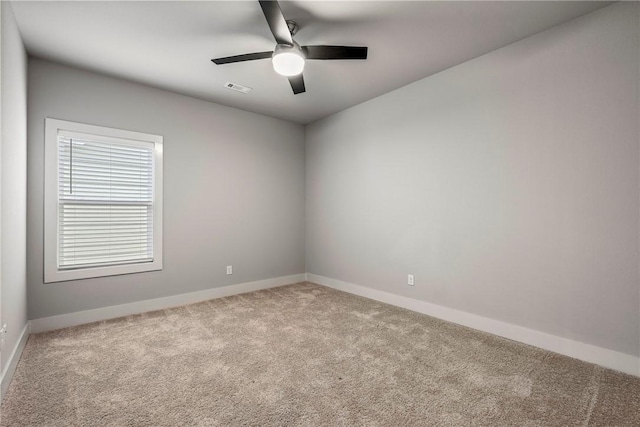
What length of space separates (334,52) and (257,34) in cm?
74

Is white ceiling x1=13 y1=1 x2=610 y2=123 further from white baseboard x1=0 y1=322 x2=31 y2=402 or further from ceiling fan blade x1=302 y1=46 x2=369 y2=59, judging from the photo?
white baseboard x1=0 y1=322 x2=31 y2=402

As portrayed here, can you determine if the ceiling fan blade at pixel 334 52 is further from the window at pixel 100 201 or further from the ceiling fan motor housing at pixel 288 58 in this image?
the window at pixel 100 201

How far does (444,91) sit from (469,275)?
1.98 meters

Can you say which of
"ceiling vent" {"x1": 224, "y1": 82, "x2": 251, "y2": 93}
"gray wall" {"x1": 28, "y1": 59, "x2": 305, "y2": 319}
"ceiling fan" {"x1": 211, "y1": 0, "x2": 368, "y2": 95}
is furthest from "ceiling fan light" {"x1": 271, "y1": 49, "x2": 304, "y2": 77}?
"gray wall" {"x1": 28, "y1": 59, "x2": 305, "y2": 319}

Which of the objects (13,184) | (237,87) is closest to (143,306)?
(13,184)

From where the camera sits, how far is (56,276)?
3041mm

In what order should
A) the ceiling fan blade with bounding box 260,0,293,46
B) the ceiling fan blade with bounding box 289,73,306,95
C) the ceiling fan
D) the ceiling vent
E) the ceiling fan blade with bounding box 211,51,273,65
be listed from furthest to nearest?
the ceiling vent
the ceiling fan blade with bounding box 289,73,306,95
the ceiling fan blade with bounding box 211,51,273,65
the ceiling fan
the ceiling fan blade with bounding box 260,0,293,46

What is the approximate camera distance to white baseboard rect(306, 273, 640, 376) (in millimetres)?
2213

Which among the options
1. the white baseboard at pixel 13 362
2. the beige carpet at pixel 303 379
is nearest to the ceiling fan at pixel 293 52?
the beige carpet at pixel 303 379

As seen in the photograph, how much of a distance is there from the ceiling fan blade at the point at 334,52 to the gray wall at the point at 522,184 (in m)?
1.44

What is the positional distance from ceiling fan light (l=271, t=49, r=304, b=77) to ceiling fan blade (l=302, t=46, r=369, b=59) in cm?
11

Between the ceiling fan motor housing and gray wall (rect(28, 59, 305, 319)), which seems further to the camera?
gray wall (rect(28, 59, 305, 319))

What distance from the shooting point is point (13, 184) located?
227cm

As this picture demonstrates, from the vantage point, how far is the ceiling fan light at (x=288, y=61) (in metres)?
2.29
